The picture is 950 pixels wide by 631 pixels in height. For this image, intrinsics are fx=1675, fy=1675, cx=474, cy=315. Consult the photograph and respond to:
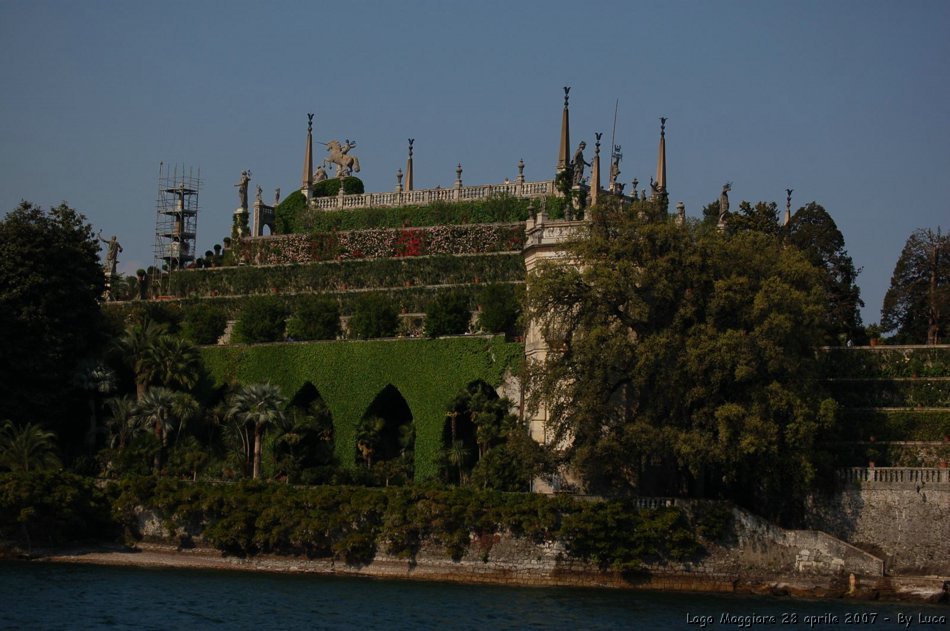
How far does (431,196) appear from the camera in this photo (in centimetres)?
7225

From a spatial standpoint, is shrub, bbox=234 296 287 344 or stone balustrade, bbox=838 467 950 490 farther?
shrub, bbox=234 296 287 344

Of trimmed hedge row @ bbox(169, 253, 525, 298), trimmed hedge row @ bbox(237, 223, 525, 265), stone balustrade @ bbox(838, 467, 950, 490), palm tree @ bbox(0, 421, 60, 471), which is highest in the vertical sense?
trimmed hedge row @ bbox(237, 223, 525, 265)

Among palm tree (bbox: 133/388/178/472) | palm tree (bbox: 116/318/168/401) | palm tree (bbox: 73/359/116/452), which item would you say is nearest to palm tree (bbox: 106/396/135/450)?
palm tree (bbox: 133/388/178/472)

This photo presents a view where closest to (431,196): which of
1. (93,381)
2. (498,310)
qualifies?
(498,310)

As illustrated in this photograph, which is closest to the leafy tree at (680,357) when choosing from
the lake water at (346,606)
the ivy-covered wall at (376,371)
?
the lake water at (346,606)

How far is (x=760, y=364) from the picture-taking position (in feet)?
163

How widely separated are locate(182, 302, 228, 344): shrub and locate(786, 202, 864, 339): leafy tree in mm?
23410

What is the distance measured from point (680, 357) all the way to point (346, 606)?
1251 centimetres

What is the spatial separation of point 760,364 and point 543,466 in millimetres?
7342

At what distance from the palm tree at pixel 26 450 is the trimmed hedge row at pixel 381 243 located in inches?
691

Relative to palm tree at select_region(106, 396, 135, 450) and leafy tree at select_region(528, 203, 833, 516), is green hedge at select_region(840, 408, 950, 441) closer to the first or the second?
leafy tree at select_region(528, 203, 833, 516)

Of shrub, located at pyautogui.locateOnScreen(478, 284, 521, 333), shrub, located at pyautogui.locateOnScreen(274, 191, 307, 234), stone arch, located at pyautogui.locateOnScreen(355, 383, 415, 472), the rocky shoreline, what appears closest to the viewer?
the rocky shoreline

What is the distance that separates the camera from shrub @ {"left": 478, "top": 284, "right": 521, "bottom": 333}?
61125mm

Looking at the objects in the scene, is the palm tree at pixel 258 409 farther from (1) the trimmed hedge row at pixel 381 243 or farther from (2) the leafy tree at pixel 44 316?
(1) the trimmed hedge row at pixel 381 243
